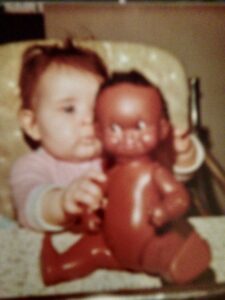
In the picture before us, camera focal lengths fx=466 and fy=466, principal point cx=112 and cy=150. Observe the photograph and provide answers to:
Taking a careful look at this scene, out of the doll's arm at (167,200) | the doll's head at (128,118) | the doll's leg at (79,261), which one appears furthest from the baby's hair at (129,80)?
the doll's leg at (79,261)

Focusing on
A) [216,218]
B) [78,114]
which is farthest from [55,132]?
[216,218]

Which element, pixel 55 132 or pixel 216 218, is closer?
pixel 55 132

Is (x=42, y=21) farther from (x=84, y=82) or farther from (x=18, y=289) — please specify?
(x=18, y=289)

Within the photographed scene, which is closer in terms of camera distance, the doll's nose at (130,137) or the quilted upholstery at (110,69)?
the doll's nose at (130,137)

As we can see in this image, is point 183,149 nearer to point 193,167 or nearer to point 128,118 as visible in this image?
point 193,167

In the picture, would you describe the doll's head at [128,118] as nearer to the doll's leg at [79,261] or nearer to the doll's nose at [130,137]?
the doll's nose at [130,137]

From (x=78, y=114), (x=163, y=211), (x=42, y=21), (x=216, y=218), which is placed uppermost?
(x=42, y=21)

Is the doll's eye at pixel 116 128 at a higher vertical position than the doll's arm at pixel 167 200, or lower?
higher

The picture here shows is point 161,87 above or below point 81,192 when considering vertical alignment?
above
